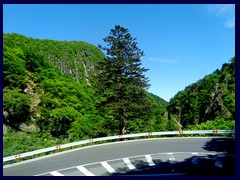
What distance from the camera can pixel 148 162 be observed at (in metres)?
17.0

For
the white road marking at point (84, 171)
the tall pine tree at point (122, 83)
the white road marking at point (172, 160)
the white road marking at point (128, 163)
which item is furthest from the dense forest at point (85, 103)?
the white road marking at point (172, 160)

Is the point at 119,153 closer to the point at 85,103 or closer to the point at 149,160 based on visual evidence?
the point at 149,160

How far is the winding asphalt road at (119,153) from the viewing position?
54.2 feet

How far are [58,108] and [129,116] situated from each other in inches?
643

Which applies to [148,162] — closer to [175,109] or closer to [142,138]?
[142,138]

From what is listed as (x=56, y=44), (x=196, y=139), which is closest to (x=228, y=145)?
(x=196, y=139)

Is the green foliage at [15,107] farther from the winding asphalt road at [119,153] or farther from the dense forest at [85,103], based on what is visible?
the winding asphalt road at [119,153]

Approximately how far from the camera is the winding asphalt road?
16516 millimetres

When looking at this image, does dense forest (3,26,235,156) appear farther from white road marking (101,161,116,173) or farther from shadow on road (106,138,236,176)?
shadow on road (106,138,236,176)

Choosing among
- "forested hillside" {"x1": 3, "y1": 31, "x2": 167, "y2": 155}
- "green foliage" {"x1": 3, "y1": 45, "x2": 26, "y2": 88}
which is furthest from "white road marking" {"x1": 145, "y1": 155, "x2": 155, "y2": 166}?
"green foliage" {"x1": 3, "y1": 45, "x2": 26, "y2": 88}

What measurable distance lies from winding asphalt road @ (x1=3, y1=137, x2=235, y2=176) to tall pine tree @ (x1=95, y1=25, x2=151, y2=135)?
5.89m

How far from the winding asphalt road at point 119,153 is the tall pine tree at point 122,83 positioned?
19.3 ft

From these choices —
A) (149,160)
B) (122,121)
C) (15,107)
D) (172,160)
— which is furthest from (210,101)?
(149,160)

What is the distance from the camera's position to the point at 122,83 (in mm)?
30516
